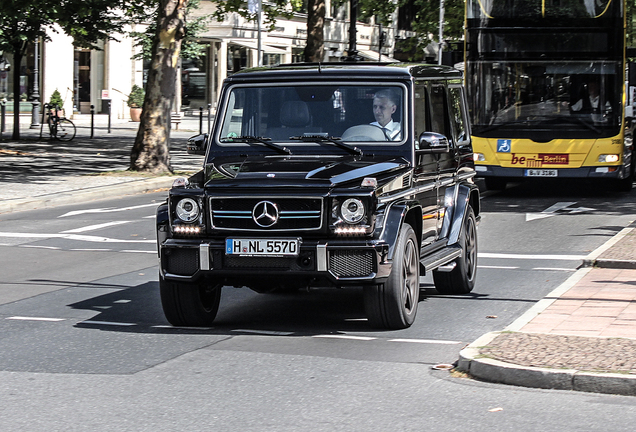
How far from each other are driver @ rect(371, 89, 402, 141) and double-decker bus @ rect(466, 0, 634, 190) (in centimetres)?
1129

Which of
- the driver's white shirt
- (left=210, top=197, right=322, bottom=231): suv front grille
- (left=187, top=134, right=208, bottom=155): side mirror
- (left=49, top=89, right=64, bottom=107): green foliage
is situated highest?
(left=49, top=89, right=64, bottom=107): green foliage

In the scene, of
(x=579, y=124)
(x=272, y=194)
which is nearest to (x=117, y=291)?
(x=272, y=194)

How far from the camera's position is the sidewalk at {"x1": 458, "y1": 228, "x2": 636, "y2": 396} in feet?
20.1

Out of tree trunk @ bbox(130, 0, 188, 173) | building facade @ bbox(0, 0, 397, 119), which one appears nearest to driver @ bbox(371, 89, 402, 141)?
tree trunk @ bbox(130, 0, 188, 173)

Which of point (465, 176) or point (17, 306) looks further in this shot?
point (465, 176)

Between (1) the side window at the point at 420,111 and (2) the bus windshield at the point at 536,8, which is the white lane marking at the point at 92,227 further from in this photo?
(2) the bus windshield at the point at 536,8

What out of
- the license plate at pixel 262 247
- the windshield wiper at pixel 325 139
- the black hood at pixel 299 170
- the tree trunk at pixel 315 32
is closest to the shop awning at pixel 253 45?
the tree trunk at pixel 315 32

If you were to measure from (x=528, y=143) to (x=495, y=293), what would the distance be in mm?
10199

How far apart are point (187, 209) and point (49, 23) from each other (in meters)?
26.0

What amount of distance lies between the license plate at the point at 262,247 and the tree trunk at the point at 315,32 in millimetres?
24873

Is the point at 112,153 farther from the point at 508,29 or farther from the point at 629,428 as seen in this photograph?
the point at 629,428

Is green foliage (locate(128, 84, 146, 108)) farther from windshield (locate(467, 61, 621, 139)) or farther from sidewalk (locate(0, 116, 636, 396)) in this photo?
windshield (locate(467, 61, 621, 139))

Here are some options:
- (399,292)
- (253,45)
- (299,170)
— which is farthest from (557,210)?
(253,45)

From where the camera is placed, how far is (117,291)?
10.1 metres
